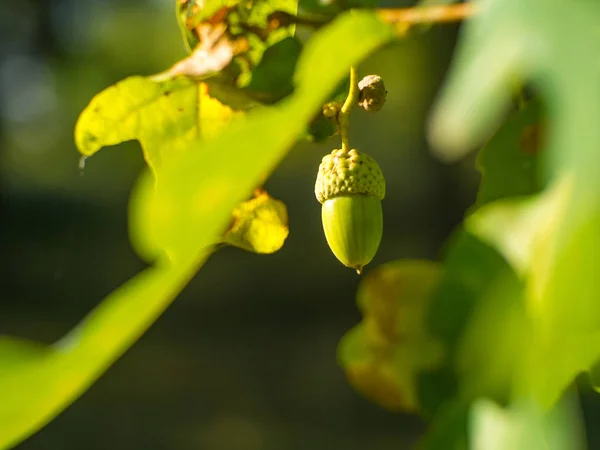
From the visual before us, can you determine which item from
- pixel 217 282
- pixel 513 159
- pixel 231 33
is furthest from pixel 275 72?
pixel 217 282

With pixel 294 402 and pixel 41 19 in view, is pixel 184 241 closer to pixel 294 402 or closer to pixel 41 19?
pixel 294 402

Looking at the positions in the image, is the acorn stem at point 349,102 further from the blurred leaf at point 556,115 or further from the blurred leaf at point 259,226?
the blurred leaf at point 556,115

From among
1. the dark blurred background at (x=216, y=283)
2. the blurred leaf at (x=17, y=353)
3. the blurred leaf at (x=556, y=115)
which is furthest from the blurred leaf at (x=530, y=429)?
the dark blurred background at (x=216, y=283)

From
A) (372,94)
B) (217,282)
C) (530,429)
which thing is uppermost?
(217,282)

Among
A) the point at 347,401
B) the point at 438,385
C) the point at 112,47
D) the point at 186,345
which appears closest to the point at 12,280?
the point at 186,345

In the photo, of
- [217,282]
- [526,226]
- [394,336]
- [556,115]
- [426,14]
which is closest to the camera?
[556,115]

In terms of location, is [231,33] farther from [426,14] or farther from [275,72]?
[426,14]

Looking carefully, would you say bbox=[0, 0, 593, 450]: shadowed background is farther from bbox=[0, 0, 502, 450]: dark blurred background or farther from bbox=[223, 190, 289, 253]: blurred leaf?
bbox=[223, 190, 289, 253]: blurred leaf
